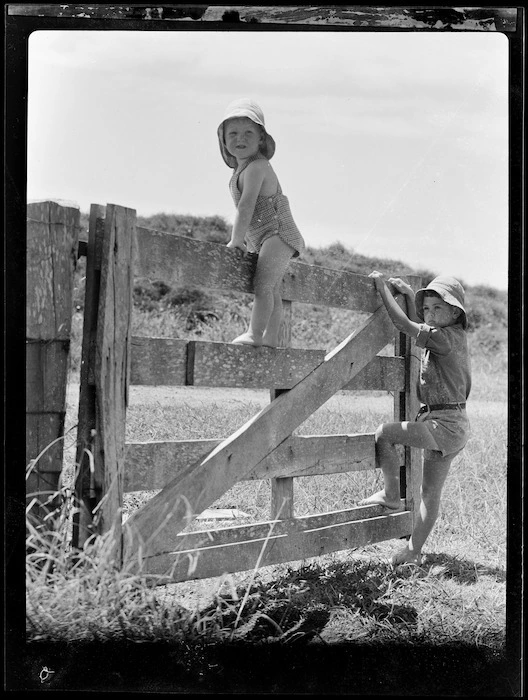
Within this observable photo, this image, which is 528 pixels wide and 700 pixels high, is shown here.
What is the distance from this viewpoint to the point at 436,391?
401 cm

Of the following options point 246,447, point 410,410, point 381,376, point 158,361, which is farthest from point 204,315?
point 158,361

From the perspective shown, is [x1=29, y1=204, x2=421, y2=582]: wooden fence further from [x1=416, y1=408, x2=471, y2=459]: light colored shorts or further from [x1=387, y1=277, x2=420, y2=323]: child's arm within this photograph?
[x1=416, y1=408, x2=471, y2=459]: light colored shorts

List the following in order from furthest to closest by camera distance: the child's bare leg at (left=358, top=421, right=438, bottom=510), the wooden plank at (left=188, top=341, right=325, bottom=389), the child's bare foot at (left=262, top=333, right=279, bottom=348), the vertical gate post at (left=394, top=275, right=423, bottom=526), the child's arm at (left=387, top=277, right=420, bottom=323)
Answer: the vertical gate post at (left=394, top=275, right=423, bottom=526) < the child's arm at (left=387, top=277, right=420, bottom=323) < the child's bare leg at (left=358, top=421, right=438, bottom=510) < the child's bare foot at (left=262, top=333, right=279, bottom=348) < the wooden plank at (left=188, top=341, right=325, bottom=389)

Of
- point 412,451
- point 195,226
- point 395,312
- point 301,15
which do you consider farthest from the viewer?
point 195,226

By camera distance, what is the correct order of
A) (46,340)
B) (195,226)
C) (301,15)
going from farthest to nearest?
(195,226), (301,15), (46,340)

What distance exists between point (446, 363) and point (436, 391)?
0.57ft

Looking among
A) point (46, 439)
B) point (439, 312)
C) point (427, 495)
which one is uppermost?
point (439, 312)

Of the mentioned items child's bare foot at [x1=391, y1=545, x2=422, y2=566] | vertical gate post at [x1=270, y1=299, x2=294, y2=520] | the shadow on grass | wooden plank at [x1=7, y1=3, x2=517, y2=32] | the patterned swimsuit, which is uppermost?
wooden plank at [x1=7, y1=3, x2=517, y2=32]

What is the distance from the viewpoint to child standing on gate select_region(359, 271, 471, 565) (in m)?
3.91

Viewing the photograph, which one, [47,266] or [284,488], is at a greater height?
[47,266]

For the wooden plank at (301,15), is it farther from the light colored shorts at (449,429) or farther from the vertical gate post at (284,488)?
the light colored shorts at (449,429)

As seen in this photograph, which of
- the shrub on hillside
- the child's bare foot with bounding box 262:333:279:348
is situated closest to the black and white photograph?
the child's bare foot with bounding box 262:333:279:348

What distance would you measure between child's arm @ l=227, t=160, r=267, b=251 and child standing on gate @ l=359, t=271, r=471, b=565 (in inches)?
41.7

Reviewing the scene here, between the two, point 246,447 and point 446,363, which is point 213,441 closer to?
point 246,447
